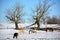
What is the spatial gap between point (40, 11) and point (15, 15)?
0.52m

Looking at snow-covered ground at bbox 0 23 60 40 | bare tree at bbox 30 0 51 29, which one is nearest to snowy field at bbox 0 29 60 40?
snow-covered ground at bbox 0 23 60 40

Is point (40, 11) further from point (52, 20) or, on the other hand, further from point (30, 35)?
point (30, 35)

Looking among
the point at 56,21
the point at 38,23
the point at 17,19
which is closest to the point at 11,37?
the point at 17,19

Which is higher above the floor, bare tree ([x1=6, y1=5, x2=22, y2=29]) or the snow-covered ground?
bare tree ([x1=6, y1=5, x2=22, y2=29])

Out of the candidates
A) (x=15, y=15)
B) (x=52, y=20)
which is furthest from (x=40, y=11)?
(x=15, y=15)

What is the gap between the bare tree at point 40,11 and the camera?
3133 mm

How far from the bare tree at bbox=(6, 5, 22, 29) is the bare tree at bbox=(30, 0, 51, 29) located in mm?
307

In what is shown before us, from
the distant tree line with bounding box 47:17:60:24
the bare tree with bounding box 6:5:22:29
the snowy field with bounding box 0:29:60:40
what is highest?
the bare tree with bounding box 6:5:22:29

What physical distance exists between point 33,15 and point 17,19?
0.34 m

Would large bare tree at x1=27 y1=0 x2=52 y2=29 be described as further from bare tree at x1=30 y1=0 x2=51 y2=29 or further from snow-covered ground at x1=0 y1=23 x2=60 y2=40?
snow-covered ground at x1=0 y1=23 x2=60 y2=40

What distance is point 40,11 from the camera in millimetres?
3182

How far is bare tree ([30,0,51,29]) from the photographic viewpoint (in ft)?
10.3

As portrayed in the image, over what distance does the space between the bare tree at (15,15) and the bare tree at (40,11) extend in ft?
1.01

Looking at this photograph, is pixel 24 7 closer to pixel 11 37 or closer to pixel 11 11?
pixel 11 11
